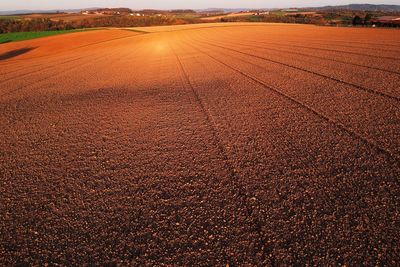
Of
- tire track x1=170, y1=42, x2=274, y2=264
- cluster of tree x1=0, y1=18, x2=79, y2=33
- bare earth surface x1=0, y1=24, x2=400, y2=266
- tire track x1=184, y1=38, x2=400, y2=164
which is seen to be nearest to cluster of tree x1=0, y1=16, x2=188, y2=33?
cluster of tree x1=0, y1=18, x2=79, y2=33

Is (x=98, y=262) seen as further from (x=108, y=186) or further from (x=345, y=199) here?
(x=345, y=199)

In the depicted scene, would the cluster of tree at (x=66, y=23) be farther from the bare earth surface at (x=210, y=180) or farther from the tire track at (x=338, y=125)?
the tire track at (x=338, y=125)

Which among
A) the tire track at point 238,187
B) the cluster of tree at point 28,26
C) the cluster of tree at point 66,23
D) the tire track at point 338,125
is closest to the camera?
the tire track at point 238,187

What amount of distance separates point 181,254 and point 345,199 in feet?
6.62

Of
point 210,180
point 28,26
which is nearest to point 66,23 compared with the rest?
point 28,26

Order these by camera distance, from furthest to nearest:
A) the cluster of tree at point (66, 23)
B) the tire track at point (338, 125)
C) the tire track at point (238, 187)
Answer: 1. the cluster of tree at point (66, 23)
2. the tire track at point (338, 125)
3. the tire track at point (238, 187)

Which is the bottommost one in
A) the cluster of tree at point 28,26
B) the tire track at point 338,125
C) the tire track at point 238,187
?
the tire track at point 238,187

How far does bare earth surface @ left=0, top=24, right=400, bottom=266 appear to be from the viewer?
2.34m

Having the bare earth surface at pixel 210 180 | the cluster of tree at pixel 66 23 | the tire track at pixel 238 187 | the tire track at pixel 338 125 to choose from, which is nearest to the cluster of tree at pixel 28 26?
the cluster of tree at pixel 66 23

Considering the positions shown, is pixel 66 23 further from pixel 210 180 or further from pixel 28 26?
pixel 210 180

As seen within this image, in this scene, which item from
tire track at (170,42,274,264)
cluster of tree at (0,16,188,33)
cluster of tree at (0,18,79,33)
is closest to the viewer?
tire track at (170,42,274,264)

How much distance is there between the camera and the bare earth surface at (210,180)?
2.34 metres

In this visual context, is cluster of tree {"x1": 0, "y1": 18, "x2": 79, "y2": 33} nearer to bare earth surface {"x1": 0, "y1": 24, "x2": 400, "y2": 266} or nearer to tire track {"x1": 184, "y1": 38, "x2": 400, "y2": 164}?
Result: bare earth surface {"x1": 0, "y1": 24, "x2": 400, "y2": 266}

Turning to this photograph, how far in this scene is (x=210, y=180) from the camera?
3.29 m
